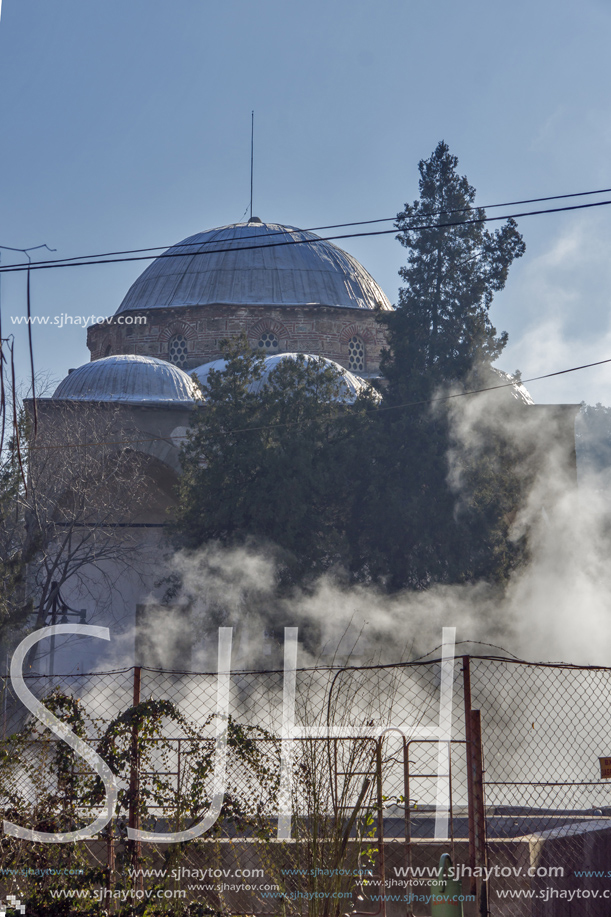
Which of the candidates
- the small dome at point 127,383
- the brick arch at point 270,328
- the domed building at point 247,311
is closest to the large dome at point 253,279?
the domed building at point 247,311

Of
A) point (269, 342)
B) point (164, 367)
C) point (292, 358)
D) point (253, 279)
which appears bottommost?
point (292, 358)

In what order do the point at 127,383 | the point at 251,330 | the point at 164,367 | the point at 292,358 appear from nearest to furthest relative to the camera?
the point at 292,358, the point at 127,383, the point at 164,367, the point at 251,330

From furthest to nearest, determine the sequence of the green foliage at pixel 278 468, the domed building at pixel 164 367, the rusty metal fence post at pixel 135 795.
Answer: the domed building at pixel 164 367 → the green foliage at pixel 278 468 → the rusty metal fence post at pixel 135 795

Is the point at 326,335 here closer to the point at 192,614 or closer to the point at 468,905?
the point at 192,614

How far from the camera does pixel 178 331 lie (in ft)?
102

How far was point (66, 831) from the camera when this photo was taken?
4961 millimetres

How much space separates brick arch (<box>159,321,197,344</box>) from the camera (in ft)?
101

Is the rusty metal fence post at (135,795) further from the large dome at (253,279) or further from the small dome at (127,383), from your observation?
the large dome at (253,279)

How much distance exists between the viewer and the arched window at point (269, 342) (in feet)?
101

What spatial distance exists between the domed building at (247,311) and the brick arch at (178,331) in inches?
1.3

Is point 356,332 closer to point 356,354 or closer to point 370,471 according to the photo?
point 356,354

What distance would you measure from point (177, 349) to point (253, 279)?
11.3 feet

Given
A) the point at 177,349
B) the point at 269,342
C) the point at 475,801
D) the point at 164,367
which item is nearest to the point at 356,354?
the point at 269,342

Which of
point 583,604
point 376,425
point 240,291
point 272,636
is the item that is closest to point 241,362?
point 376,425
